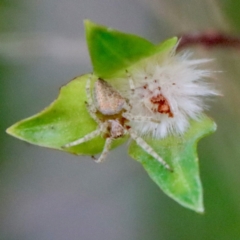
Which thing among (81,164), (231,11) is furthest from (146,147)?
(81,164)

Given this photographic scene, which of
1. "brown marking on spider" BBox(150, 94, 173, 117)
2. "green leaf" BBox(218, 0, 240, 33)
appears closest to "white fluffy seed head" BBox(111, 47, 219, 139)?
"brown marking on spider" BBox(150, 94, 173, 117)

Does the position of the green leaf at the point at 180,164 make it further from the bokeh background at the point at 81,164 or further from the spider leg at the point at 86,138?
the bokeh background at the point at 81,164

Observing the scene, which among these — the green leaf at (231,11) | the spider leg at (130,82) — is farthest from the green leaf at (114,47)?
the green leaf at (231,11)

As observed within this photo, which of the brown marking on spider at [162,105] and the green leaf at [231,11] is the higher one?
the green leaf at [231,11]

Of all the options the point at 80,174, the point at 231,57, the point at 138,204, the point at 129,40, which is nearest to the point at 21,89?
the point at 80,174

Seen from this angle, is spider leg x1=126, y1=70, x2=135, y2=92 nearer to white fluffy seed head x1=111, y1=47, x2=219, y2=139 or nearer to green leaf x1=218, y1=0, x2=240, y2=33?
white fluffy seed head x1=111, y1=47, x2=219, y2=139

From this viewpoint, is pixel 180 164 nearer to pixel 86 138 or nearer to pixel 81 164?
pixel 86 138

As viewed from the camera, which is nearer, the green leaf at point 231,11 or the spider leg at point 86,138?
the spider leg at point 86,138

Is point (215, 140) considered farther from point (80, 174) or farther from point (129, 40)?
point (129, 40)
